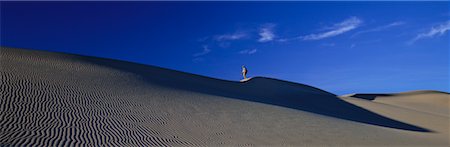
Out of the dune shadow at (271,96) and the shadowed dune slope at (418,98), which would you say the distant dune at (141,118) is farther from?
the shadowed dune slope at (418,98)

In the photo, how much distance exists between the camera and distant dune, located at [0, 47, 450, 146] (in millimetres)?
10852

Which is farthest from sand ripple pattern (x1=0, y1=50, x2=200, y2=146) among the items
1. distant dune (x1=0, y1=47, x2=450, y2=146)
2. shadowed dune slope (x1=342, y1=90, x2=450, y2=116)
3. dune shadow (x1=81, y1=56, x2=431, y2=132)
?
shadowed dune slope (x1=342, y1=90, x2=450, y2=116)

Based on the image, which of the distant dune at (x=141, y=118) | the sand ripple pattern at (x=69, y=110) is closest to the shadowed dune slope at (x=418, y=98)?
the distant dune at (x=141, y=118)

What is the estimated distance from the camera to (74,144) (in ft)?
31.2

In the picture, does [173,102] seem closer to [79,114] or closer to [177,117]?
[177,117]

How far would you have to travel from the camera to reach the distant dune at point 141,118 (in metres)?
10.9

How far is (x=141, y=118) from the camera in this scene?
13352 millimetres

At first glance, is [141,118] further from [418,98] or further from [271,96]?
[418,98]

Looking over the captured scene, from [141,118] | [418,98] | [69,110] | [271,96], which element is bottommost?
[141,118]

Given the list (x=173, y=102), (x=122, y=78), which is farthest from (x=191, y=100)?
(x=122, y=78)

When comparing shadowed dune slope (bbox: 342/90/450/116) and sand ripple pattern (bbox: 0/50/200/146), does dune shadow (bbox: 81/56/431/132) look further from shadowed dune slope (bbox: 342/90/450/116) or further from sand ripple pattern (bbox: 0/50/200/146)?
shadowed dune slope (bbox: 342/90/450/116)

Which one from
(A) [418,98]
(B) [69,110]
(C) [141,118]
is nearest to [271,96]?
(C) [141,118]

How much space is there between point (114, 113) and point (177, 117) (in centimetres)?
A: 229

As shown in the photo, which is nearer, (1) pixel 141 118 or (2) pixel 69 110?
(2) pixel 69 110
